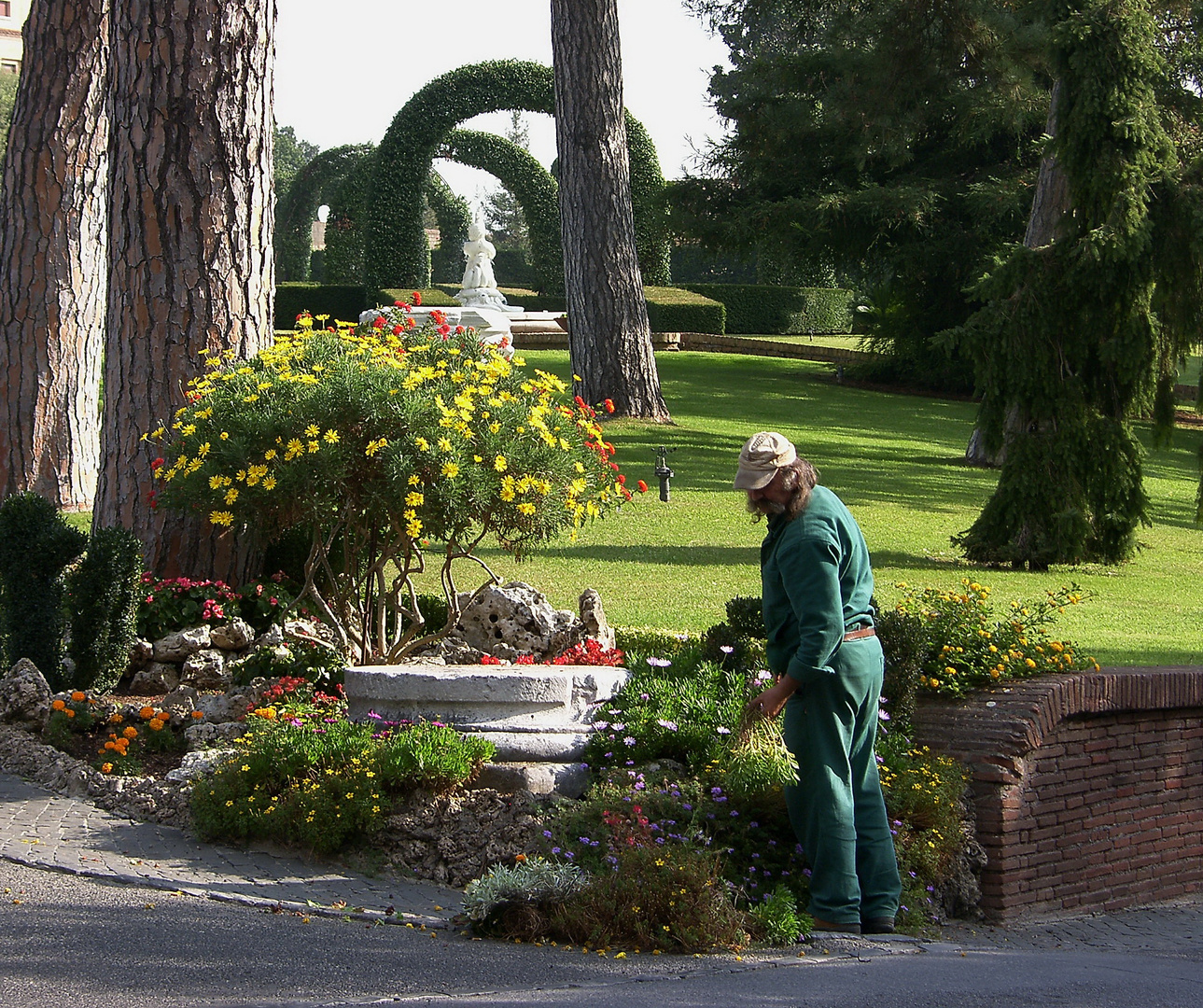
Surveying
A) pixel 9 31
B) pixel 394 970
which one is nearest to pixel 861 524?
pixel 394 970

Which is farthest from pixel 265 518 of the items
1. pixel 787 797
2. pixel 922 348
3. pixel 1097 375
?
pixel 922 348

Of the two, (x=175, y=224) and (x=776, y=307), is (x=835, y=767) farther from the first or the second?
(x=776, y=307)

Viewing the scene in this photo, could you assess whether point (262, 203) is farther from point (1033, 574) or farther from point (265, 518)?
point (1033, 574)

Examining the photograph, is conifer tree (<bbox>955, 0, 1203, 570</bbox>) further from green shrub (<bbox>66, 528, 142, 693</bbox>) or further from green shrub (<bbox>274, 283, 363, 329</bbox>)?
green shrub (<bbox>274, 283, 363, 329</bbox>)

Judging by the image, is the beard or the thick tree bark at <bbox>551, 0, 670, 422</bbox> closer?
the beard

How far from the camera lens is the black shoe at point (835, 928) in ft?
15.6

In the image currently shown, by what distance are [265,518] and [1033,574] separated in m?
8.18

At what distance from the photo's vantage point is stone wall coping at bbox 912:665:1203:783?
6.07 m

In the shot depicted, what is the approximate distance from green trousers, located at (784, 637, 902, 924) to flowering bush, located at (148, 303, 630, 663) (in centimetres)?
195

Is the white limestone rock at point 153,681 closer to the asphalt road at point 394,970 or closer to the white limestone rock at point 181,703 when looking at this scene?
the white limestone rock at point 181,703

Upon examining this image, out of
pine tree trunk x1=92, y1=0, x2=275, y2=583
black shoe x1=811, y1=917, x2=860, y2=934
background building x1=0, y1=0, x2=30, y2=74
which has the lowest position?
black shoe x1=811, y1=917, x2=860, y2=934

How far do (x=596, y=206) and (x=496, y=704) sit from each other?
45.0 ft

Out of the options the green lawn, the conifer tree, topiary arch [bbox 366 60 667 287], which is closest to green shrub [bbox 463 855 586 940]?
the green lawn

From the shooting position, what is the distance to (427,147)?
104 feet
